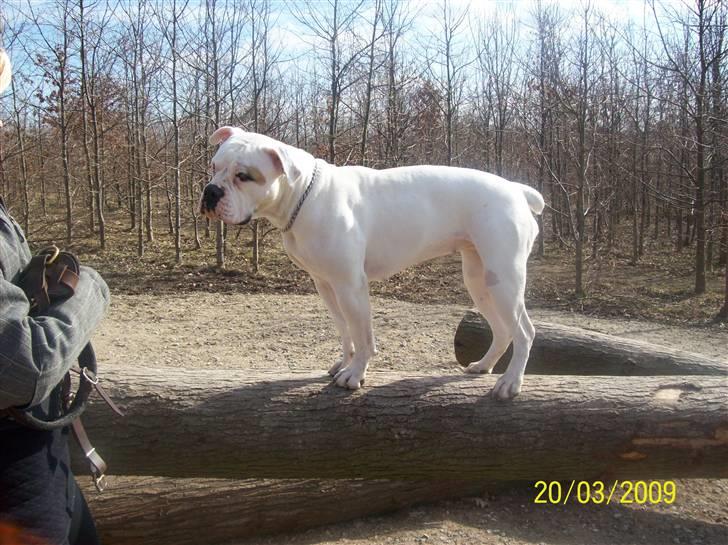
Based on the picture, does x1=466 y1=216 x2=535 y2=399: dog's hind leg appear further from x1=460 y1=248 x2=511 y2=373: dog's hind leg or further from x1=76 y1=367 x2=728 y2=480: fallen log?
x1=460 y1=248 x2=511 y2=373: dog's hind leg

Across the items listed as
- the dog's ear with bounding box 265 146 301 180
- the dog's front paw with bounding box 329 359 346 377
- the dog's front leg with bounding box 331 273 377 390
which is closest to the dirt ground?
the dog's front paw with bounding box 329 359 346 377

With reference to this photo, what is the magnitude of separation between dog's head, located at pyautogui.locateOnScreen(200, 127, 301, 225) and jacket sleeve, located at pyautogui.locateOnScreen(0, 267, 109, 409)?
51.9 inches

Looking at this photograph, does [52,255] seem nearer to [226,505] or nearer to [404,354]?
[226,505]

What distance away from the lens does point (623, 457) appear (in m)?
3.37

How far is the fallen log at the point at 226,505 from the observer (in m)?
3.89

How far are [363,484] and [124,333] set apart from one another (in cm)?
617

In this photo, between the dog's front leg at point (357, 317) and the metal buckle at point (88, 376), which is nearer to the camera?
the metal buckle at point (88, 376)

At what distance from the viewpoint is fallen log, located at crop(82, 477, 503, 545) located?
3.89 meters

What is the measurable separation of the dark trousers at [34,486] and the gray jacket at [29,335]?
0.31ft

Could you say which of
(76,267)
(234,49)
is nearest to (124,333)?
(76,267)

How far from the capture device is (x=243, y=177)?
2973mm

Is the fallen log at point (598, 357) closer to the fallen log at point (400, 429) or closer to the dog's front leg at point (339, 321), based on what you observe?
the fallen log at point (400, 429)

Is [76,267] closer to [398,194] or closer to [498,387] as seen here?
[398,194]

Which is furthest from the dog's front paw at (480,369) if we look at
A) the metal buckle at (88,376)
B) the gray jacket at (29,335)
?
the gray jacket at (29,335)
